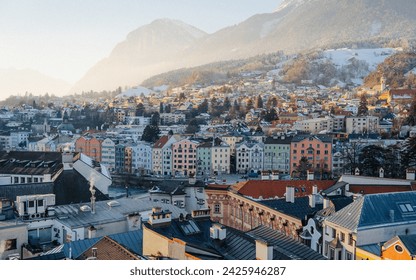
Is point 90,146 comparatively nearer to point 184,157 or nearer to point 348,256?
point 184,157

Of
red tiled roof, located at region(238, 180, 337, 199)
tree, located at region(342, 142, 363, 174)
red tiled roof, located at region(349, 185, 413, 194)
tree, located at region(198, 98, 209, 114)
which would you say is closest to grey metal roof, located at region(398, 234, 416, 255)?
red tiled roof, located at region(349, 185, 413, 194)

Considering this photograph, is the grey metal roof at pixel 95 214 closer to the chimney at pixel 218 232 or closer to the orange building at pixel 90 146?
the chimney at pixel 218 232

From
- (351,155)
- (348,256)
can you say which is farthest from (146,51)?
(351,155)

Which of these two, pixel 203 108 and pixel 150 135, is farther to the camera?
pixel 203 108
